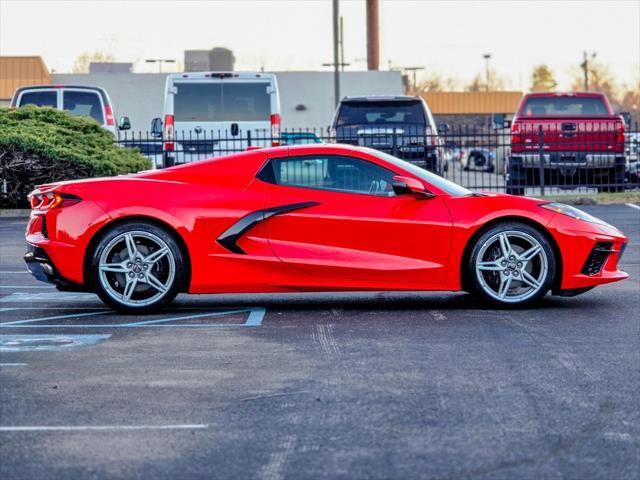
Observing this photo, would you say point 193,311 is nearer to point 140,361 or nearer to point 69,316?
point 69,316

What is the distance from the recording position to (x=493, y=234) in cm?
939

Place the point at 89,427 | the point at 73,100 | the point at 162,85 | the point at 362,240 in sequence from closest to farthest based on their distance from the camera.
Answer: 1. the point at 89,427
2. the point at 362,240
3. the point at 73,100
4. the point at 162,85

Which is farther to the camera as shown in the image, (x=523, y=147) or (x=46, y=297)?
(x=523, y=147)

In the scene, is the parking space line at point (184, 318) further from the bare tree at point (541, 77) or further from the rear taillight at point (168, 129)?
the bare tree at point (541, 77)

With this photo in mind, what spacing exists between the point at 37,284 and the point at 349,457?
7.06 metres

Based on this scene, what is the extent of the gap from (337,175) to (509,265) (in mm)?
1437

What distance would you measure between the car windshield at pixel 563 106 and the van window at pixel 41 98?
8930 mm

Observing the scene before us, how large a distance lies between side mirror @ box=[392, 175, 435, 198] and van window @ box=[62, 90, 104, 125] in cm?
1610

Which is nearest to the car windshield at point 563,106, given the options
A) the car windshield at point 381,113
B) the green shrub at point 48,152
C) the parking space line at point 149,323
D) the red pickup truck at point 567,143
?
the red pickup truck at point 567,143

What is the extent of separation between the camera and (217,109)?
22.3 m

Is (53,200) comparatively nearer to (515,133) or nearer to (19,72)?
(515,133)

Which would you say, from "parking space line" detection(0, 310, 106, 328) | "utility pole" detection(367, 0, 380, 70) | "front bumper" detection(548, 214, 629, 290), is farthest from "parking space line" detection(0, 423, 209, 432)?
"utility pole" detection(367, 0, 380, 70)

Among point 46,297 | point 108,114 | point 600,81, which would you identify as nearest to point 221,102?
point 108,114

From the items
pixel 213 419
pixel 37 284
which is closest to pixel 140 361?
pixel 213 419
